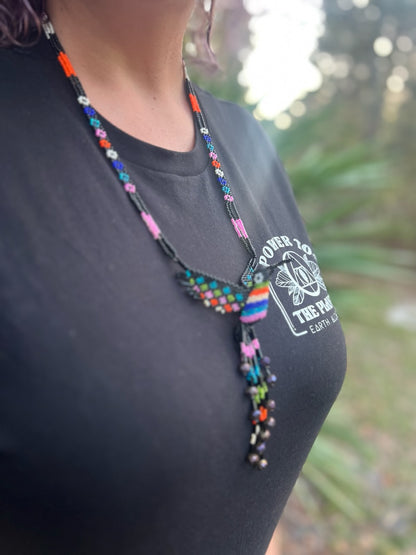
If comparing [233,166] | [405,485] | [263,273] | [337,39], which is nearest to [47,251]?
[263,273]

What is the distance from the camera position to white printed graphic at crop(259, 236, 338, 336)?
2.93 ft

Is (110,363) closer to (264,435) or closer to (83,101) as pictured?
(264,435)

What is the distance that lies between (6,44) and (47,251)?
0.33 m

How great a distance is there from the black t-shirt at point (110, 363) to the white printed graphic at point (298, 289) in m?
0.03

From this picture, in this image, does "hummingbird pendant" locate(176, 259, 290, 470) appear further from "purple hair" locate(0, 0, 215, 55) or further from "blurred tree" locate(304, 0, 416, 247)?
"blurred tree" locate(304, 0, 416, 247)

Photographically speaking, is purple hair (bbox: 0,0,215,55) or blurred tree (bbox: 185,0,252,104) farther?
blurred tree (bbox: 185,0,252,104)

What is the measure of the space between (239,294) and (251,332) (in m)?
0.06

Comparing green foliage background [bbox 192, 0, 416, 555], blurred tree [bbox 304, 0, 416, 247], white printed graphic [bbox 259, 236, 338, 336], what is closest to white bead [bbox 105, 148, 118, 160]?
white printed graphic [bbox 259, 236, 338, 336]

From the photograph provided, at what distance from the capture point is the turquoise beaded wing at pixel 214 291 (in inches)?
29.4

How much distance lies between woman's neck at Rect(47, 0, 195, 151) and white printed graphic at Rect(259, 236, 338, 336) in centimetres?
24

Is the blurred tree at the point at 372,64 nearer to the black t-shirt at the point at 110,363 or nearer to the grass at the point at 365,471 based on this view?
the grass at the point at 365,471

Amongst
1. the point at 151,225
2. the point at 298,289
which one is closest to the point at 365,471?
the point at 298,289

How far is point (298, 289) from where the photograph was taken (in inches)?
37.0

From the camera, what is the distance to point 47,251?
2.19 ft
